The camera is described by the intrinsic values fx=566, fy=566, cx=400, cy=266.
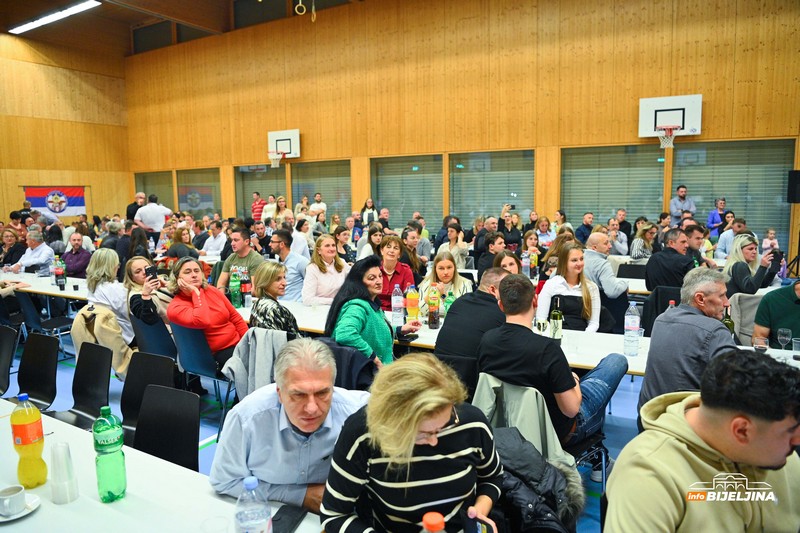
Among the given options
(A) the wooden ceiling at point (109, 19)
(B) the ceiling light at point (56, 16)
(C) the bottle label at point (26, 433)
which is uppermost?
(A) the wooden ceiling at point (109, 19)

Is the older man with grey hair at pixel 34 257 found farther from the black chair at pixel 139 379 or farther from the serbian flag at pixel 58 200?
the serbian flag at pixel 58 200

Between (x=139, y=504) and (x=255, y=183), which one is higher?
(x=255, y=183)

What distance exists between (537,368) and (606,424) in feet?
6.97

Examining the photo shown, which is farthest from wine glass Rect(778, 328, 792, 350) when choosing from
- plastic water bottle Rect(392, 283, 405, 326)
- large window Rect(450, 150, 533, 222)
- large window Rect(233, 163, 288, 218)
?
large window Rect(233, 163, 288, 218)

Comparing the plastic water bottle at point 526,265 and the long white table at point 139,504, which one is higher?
the plastic water bottle at point 526,265

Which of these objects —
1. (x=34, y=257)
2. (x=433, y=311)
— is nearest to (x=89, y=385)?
(x=433, y=311)

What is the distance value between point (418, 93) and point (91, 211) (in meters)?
12.0

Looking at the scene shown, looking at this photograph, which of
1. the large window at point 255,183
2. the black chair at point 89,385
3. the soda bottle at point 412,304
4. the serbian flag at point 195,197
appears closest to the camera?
the black chair at point 89,385

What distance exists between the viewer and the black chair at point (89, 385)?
3529 millimetres

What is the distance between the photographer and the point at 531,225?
1216cm

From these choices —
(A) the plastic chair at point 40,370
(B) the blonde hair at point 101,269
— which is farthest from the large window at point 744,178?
(A) the plastic chair at point 40,370

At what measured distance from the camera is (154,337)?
4668 millimetres

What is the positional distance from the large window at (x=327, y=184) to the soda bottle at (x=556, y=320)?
35.7 feet

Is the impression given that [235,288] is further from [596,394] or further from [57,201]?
[57,201]
